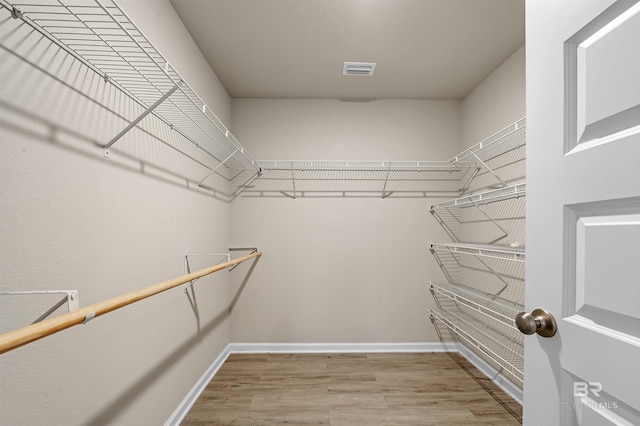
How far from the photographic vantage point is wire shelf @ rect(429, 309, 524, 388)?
1775 millimetres

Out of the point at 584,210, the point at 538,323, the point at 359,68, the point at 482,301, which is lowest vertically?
the point at 482,301

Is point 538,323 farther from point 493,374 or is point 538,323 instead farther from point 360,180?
point 360,180

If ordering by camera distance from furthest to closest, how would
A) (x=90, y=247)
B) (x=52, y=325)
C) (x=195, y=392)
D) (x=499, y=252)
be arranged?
(x=195, y=392) < (x=499, y=252) < (x=90, y=247) < (x=52, y=325)

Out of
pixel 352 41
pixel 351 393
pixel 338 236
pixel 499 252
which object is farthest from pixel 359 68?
pixel 351 393

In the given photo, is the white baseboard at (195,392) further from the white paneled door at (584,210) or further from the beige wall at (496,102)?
the beige wall at (496,102)

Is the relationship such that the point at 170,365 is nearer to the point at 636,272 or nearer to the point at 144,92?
the point at 144,92

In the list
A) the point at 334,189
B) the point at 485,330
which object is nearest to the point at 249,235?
the point at 334,189

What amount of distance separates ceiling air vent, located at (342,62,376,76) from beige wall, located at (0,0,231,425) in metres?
1.07

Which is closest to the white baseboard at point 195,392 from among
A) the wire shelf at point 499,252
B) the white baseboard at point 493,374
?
the wire shelf at point 499,252

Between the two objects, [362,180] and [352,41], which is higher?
[352,41]

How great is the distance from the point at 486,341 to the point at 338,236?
54.8 inches

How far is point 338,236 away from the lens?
8.25 feet

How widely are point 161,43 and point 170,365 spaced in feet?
5.43

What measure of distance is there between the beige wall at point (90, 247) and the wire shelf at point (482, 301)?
5.62 feet
